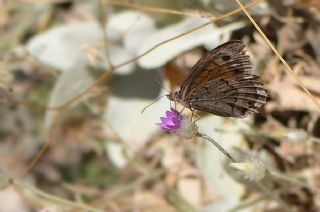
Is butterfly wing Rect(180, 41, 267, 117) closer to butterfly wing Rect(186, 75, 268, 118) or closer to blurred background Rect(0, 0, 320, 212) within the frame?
butterfly wing Rect(186, 75, 268, 118)

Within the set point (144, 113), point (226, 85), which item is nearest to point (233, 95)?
point (226, 85)

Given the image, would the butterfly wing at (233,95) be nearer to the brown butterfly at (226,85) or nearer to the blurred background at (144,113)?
the brown butterfly at (226,85)

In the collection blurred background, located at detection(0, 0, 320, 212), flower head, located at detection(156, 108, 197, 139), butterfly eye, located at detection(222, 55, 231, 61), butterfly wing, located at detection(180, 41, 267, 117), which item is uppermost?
blurred background, located at detection(0, 0, 320, 212)

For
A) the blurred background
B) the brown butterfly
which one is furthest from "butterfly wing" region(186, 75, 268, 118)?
the blurred background

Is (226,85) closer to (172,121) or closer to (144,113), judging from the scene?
(172,121)

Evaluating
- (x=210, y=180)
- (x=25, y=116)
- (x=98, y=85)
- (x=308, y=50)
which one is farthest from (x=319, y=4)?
(x=25, y=116)

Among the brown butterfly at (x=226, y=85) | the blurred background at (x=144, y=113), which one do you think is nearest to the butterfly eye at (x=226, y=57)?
the brown butterfly at (x=226, y=85)

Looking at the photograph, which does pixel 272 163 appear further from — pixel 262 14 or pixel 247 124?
pixel 262 14
